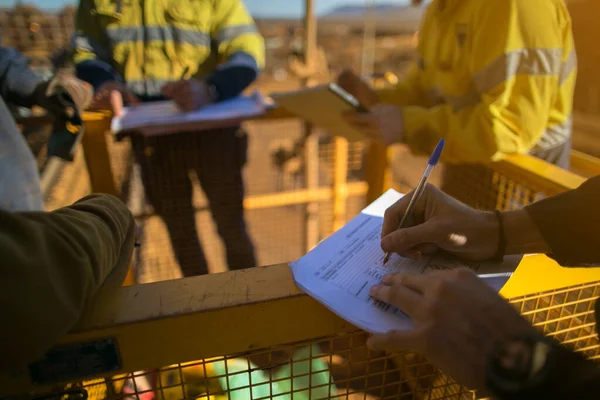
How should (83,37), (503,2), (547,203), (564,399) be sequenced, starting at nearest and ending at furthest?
(564,399)
(547,203)
(503,2)
(83,37)

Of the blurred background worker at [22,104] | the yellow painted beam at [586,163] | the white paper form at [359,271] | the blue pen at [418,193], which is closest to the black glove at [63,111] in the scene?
the blurred background worker at [22,104]

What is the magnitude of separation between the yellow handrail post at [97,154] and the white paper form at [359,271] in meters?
1.43

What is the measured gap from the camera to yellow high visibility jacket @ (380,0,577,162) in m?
1.36

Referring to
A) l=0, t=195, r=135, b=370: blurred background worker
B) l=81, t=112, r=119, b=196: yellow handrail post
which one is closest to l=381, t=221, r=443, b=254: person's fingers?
l=0, t=195, r=135, b=370: blurred background worker

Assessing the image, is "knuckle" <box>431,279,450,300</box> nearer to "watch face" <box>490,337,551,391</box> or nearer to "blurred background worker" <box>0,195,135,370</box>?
"watch face" <box>490,337,551,391</box>

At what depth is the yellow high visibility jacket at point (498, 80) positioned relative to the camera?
1.36m

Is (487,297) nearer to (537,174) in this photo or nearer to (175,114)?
(537,174)

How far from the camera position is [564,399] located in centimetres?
52

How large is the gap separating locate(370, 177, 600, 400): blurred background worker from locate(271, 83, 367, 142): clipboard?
0.86m

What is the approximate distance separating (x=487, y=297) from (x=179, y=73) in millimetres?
1934

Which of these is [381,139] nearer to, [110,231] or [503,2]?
[503,2]

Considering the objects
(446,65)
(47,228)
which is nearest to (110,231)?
(47,228)

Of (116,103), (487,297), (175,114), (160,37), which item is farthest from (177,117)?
(487,297)

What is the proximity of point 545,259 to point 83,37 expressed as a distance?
2.19 meters
